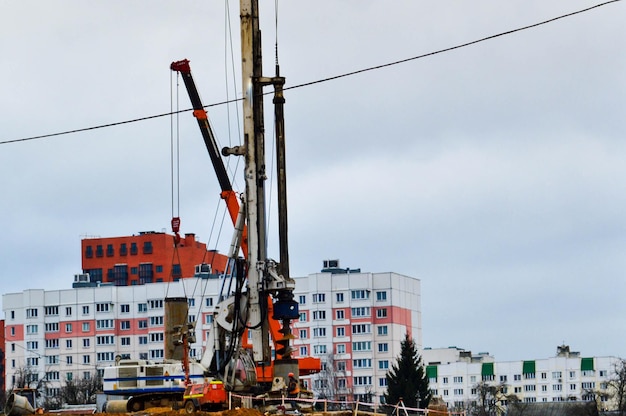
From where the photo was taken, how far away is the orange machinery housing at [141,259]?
177250 millimetres

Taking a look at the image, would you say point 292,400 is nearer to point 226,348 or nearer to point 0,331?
point 226,348

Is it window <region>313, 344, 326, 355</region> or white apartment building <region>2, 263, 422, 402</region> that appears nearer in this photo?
white apartment building <region>2, 263, 422, 402</region>

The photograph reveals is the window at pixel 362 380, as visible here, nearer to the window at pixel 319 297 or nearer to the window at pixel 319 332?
the window at pixel 319 332

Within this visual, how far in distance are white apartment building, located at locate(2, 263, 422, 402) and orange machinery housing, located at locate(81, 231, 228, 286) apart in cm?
568

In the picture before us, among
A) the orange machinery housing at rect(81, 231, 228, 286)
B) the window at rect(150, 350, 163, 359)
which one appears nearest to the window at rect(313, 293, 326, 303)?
the orange machinery housing at rect(81, 231, 228, 286)

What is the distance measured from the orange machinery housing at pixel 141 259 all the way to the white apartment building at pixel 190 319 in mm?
5678

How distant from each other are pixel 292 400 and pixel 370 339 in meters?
130

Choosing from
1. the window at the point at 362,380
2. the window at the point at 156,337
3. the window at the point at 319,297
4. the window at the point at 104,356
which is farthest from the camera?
the window at the point at 104,356

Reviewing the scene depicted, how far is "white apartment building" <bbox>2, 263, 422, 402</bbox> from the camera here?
540ft

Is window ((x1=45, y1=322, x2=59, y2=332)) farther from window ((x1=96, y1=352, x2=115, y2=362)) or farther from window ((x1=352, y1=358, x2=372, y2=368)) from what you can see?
window ((x1=352, y1=358, x2=372, y2=368))

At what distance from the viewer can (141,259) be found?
179875 mm

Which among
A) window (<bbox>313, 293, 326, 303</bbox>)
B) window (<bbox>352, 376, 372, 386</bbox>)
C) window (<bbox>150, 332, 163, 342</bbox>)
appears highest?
window (<bbox>313, 293, 326, 303</bbox>)

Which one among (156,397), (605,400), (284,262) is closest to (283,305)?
(284,262)

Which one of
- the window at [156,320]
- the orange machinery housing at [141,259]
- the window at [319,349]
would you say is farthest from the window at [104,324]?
the window at [319,349]
